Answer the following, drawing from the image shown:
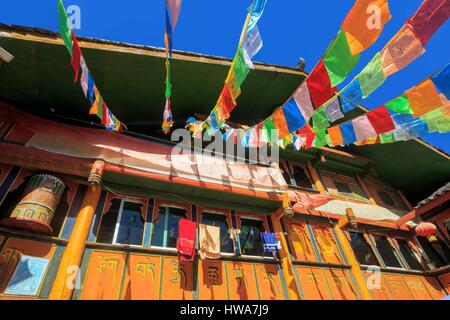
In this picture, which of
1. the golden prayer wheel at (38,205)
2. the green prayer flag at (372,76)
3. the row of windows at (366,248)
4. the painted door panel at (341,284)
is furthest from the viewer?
the row of windows at (366,248)

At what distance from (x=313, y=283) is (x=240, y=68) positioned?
666 cm

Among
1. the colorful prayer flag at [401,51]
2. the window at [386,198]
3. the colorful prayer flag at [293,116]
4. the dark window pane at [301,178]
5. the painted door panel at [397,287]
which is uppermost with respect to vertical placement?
the dark window pane at [301,178]

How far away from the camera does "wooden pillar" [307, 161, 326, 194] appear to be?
11.5m

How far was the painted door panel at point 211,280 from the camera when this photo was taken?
263 inches

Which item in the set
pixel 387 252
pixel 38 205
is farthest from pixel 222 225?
pixel 387 252

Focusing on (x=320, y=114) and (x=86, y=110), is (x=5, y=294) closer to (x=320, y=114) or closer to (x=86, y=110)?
(x=86, y=110)

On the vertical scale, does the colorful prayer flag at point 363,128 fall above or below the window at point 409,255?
above

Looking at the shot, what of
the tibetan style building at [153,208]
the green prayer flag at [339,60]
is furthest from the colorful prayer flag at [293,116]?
the tibetan style building at [153,208]

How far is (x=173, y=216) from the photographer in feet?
26.5

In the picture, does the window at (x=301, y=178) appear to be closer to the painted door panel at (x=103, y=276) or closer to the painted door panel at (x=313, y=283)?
the painted door panel at (x=313, y=283)

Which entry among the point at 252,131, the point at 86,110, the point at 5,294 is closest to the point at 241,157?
the point at 252,131

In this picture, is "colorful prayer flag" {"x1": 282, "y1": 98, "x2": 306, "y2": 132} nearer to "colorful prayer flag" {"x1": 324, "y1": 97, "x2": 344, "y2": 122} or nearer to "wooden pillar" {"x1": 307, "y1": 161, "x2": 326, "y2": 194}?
"colorful prayer flag" {"x1": 324, "y1": 97, "x2": 344, "y2": 122}

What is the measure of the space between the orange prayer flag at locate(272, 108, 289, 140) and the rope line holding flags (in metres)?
4.41
